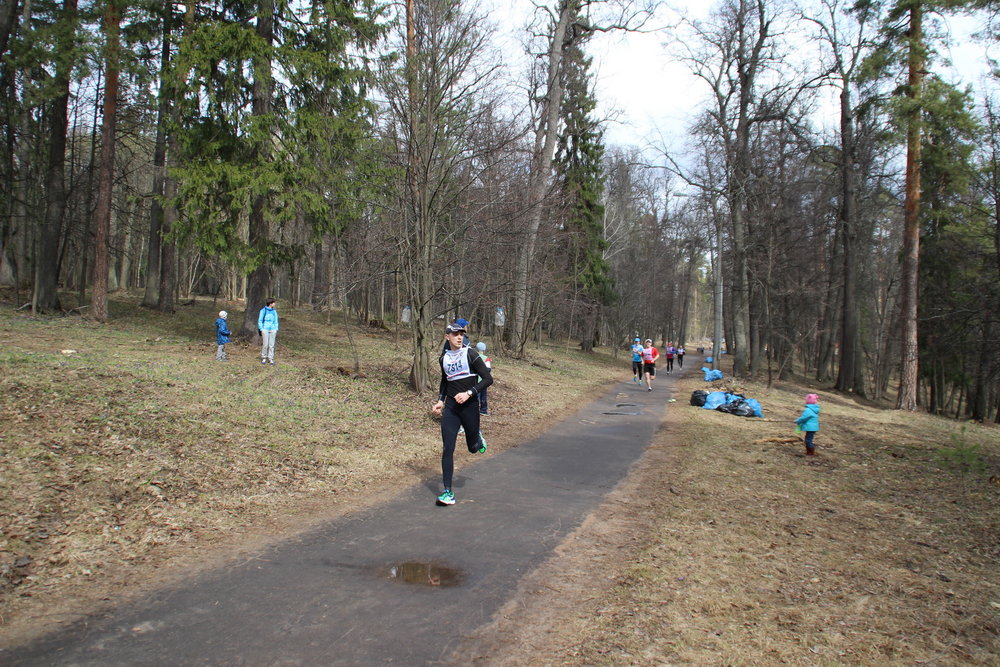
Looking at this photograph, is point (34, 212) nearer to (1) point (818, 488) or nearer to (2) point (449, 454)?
(2) point (449, 454)

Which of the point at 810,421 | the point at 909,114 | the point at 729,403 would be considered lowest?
the point at 729,403

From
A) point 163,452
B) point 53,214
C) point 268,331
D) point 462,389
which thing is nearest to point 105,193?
point 53,214

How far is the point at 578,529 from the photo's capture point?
5.73 metres

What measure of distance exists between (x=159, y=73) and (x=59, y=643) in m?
15.0

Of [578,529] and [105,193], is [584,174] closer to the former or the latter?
[105,193]

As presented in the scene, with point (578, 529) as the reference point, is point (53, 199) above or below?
above

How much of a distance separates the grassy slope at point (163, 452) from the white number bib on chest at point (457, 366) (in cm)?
166

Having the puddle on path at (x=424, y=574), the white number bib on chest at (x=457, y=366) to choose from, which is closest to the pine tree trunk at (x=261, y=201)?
the white number bib on chest at (x=457, y=366)

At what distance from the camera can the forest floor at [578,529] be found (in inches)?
147

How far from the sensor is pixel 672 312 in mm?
59438

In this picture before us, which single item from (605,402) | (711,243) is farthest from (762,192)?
Result: (605,402)

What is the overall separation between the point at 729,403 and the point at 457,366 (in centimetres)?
1104

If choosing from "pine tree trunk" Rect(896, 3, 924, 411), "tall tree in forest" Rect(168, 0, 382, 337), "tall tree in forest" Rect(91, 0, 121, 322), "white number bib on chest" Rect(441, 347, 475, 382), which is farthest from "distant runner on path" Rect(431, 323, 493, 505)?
"pine tree trunk" Rect(896, 3, 924, 411)

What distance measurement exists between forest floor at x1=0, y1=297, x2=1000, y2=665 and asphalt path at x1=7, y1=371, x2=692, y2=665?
0.82 feet
